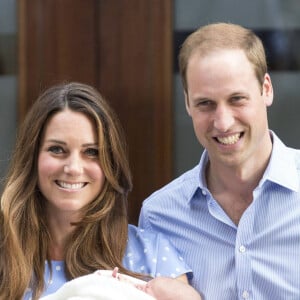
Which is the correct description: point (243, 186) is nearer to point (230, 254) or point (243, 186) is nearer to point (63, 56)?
point (230, 254)

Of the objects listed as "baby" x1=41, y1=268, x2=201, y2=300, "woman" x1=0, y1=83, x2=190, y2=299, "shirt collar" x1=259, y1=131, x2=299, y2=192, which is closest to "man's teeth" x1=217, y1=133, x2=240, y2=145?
"shirt collar" x1=259, y1=131, x2=299, y2=192

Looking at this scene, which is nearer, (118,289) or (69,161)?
(118,289)

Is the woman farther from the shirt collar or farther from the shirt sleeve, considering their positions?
the shirt collar

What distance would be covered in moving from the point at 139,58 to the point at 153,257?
4.07 ft

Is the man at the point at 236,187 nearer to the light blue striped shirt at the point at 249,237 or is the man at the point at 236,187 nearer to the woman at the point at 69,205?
the light blue striped shirt at the point at 249,237

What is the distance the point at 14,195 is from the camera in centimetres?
320

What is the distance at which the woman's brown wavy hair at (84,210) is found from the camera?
312 centimetres

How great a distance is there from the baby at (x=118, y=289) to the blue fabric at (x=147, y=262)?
0.09 meters

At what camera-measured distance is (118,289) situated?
2922mm

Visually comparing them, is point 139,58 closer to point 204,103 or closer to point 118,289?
point 204,103

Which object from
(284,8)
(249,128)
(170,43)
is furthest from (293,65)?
(249,128)

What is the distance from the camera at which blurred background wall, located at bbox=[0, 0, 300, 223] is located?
4160mm

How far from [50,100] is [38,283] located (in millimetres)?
522

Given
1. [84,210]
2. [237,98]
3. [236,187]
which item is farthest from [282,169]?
[84,210]
